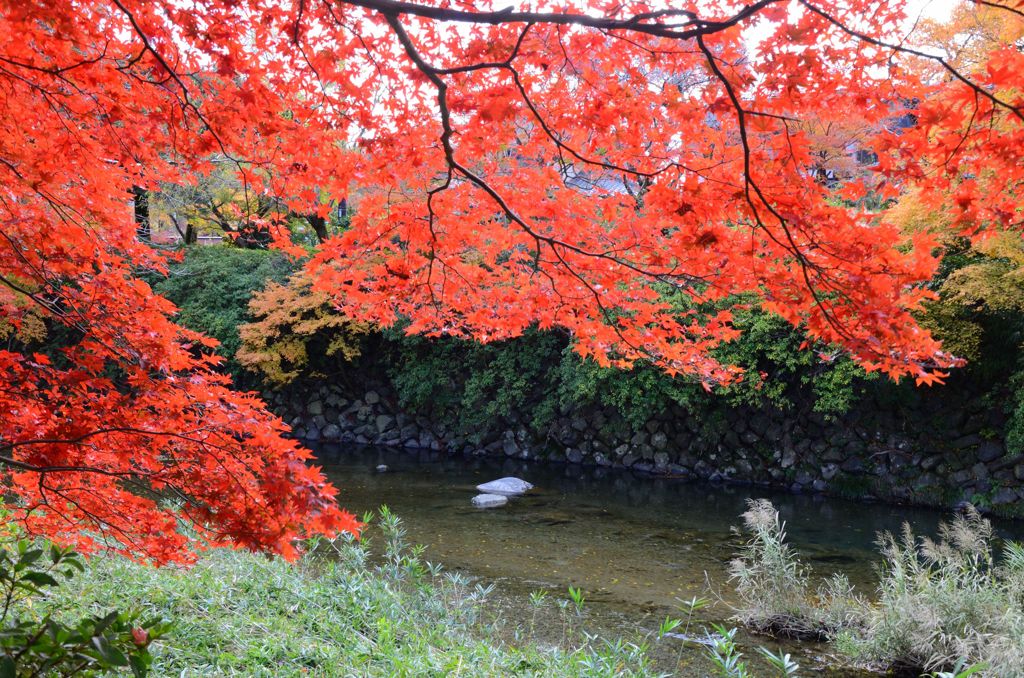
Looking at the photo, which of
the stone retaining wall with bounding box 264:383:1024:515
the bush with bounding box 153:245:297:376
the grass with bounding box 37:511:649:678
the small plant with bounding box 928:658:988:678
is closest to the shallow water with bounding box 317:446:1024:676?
the stone retaining wall with bounding box 264:383:1024:515

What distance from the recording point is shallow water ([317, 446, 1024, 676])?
5.23 meters

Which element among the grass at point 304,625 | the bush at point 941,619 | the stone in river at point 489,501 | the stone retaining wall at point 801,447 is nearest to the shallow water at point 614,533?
the stone in river at point 489,501

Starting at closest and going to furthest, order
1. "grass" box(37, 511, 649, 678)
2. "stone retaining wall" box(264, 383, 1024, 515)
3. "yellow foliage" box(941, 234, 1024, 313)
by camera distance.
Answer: "grass" box(37, 511, 649, 678) < "yellow foliage" box(941, 234, 1024, 313) < "stone retaining wall" box(264, 383, 1024, 515)

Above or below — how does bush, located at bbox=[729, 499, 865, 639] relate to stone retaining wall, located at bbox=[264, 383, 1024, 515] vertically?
below

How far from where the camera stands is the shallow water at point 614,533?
5.23 meters

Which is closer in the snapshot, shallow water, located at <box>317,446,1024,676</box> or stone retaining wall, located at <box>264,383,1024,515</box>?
shallow water, located at <box>317,446,1024,676</box>

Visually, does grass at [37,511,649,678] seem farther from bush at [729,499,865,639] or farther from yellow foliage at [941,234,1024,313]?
yellow foliage at [941,234,1024,313]

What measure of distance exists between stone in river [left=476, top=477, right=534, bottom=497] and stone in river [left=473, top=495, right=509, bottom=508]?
25cm

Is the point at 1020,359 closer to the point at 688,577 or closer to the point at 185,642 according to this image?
A: the point at 688,577

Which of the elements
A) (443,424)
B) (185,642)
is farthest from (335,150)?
Result: (443,424)

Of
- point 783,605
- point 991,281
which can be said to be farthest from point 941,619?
point 991,281

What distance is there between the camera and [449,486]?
368 inches

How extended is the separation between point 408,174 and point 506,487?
616cm

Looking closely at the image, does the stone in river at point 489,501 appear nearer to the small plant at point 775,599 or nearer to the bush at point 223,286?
the small plant at point 775,599
